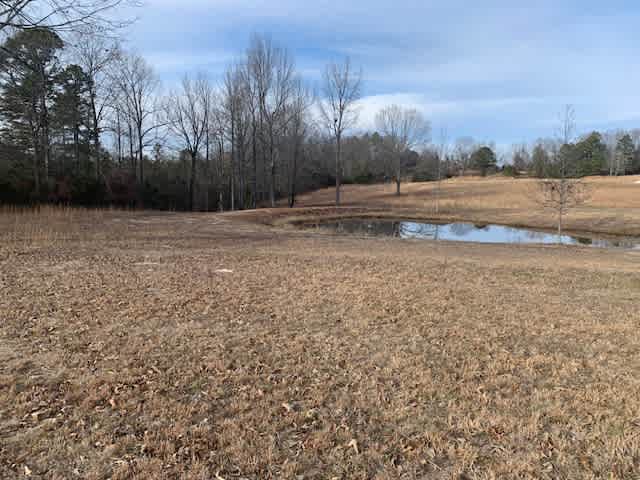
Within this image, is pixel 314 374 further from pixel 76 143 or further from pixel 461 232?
pixel 76 143

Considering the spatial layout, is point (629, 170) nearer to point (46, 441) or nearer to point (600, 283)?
point (600, 283)

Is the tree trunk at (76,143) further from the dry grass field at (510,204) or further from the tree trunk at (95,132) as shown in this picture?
the dry grass field at (510,204)

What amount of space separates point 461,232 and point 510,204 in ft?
43.9

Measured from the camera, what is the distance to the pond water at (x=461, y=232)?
1794cm

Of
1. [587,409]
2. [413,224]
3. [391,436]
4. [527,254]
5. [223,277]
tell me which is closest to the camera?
[391,436]

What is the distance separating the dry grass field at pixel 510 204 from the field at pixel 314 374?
16.6 m

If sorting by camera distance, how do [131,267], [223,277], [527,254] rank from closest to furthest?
[223,277]
[131,267]
[527,254]

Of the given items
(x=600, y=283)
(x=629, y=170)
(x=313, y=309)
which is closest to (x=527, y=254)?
(x=600, y=283)

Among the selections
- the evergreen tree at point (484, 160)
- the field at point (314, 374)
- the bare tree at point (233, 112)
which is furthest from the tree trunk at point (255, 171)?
the evergreen tree at point (484, 160)

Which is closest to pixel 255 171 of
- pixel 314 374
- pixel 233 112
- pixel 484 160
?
pixel 233 112

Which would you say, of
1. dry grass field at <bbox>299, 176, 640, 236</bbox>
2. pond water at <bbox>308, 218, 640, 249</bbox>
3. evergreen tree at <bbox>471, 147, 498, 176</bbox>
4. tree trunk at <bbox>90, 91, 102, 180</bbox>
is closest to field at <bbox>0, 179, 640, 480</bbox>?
pond water at <bbox>308, 218, 640, 249</bbox>

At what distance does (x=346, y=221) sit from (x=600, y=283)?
19.4 metres

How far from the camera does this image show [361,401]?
2.95 m

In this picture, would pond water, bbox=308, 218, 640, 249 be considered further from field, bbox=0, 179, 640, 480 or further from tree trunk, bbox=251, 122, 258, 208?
field, bbox=0, 179, 640, 480
